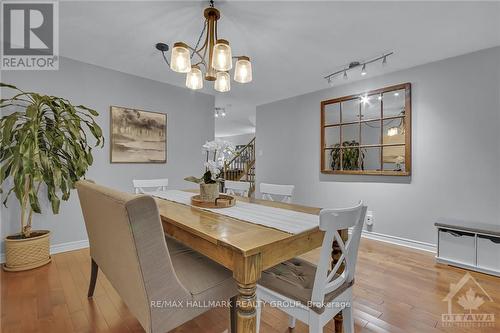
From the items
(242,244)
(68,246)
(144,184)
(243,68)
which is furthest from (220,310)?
(68,246)

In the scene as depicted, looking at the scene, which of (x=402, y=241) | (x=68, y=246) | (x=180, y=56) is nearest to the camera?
(x=180, y=56)

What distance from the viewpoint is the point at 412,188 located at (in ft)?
9.43

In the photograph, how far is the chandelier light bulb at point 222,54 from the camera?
4.83 feet

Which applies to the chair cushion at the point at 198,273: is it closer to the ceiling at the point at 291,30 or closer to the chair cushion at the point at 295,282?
the chair cushion at the point at 295,282

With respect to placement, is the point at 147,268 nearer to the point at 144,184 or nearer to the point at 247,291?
the point at 247,291

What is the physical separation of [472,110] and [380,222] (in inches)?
65.6

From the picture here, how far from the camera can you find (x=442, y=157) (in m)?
2.67

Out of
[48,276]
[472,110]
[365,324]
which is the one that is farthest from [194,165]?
[472,110]

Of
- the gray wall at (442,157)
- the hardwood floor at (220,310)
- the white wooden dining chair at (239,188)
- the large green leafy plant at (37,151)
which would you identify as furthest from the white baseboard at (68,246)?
the gray wall at (442,157)

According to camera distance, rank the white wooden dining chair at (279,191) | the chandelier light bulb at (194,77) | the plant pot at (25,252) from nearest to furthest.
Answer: the chandelier light bulb at (194,77), the plant pot at (25,252), the white wooden dining chair at (279,191)

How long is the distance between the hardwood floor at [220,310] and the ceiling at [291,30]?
2.31m

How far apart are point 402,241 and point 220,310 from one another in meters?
2.55

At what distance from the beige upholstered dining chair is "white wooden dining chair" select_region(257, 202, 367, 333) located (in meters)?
0.26

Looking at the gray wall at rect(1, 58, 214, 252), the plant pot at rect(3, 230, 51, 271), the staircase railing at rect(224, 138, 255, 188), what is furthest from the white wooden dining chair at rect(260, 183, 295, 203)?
the staircase railing at rect(224, 138, 255, 188)
